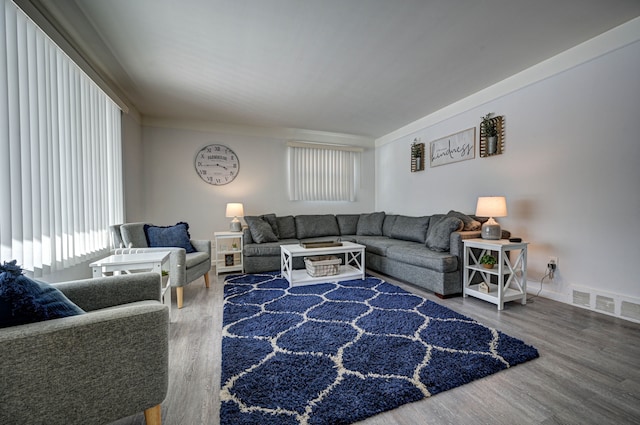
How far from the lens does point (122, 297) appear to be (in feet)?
4.88

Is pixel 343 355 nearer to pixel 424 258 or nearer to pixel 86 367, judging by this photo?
pixel 86 367

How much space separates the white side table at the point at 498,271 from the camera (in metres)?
2.43

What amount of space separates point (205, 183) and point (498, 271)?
4276mm

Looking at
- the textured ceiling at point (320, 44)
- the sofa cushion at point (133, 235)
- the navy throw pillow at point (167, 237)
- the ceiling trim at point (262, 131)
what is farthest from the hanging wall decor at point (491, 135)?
the sofa cushion at point (133, 235)

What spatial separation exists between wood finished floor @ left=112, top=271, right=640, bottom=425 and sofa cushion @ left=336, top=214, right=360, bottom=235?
9.65ft

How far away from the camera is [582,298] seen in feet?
7.97

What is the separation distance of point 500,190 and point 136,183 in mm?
4936

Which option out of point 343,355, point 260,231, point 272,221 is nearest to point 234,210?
point 260,231

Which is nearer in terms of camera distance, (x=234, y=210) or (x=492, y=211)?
(x=492, y=211)

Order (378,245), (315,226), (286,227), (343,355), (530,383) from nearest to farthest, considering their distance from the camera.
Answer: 1. (530,383)
2. (343,355)
3. (378,245)
4. (286,227)
5. (315,226)

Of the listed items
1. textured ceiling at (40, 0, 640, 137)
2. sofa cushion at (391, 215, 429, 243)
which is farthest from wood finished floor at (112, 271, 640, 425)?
textured ceiling at (40, 0, 640, 137)

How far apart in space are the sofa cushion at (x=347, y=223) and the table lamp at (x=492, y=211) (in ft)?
8.11

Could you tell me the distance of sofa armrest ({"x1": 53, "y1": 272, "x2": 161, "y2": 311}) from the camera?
1.37 metres

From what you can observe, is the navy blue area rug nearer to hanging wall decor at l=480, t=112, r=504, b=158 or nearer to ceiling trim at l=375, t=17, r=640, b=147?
hanging wall decor at l=480, t=112, r=504, b=158
